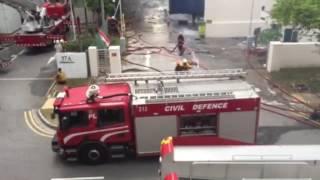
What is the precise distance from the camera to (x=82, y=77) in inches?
776

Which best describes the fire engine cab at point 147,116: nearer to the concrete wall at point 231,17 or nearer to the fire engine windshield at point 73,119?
the fire engine windshield at point 73,119

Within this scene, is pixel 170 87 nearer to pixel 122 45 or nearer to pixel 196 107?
pixel 196 107

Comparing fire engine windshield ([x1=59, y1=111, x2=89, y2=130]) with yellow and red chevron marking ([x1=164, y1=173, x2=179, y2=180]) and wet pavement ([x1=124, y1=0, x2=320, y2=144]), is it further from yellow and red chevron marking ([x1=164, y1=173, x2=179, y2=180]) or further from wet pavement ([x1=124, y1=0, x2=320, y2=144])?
wet pavement ([x1=124, y1=0, x2=320, y2=144])

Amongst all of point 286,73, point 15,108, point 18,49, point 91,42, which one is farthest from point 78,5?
point 286,73

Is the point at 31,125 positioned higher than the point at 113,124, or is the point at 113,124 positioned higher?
the point at 113,124

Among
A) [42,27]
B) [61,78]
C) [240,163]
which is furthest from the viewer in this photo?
[42,27]

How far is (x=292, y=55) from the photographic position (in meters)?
20.1

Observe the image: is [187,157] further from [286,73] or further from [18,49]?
[18,49]

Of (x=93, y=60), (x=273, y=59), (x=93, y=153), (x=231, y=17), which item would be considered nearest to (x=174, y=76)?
(x=93, y=153)

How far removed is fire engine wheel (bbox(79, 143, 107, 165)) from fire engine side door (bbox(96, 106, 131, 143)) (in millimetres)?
363

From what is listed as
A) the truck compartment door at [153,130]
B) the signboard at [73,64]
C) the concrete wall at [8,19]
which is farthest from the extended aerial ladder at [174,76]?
the concrete wall at [8,19]

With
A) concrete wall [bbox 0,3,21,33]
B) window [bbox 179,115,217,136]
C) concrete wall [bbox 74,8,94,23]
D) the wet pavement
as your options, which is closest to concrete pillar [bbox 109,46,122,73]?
the wet pavement

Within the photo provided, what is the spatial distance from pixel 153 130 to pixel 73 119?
2511mm

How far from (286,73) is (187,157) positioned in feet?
41.1
